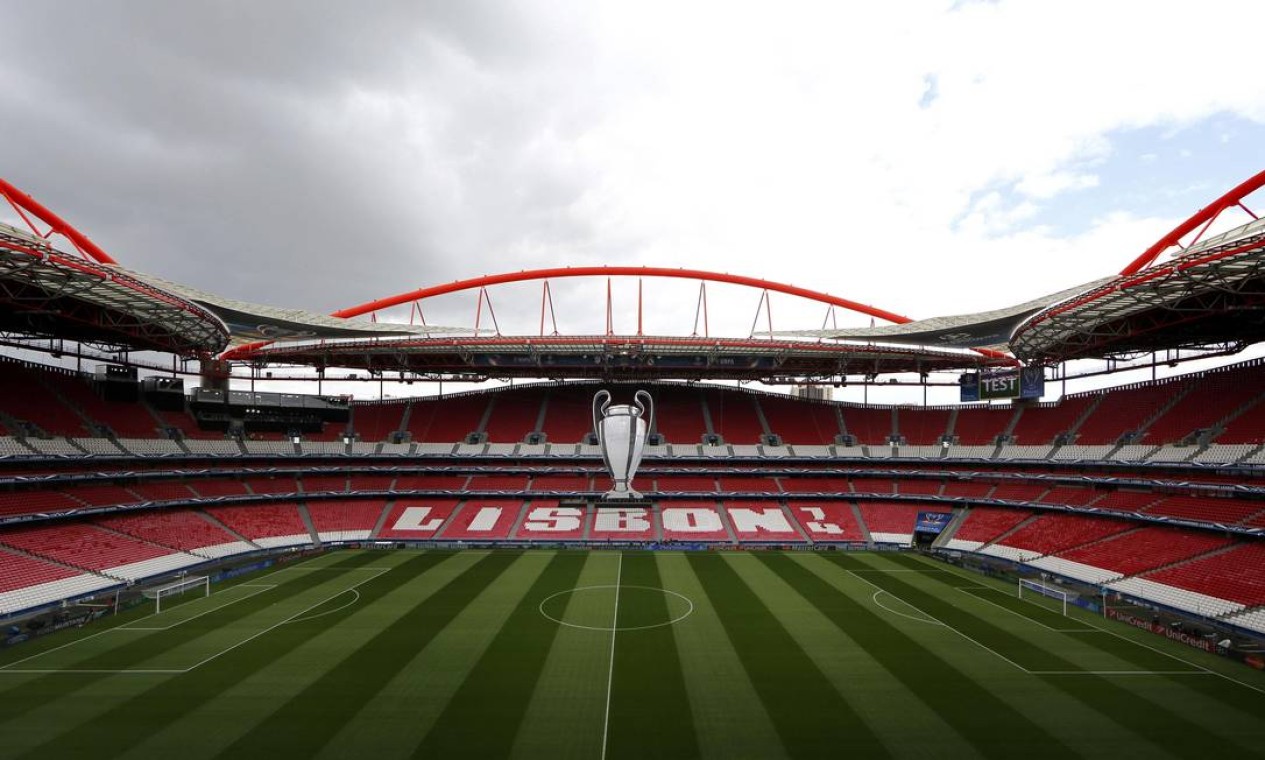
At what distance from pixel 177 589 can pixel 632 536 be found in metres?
27.7

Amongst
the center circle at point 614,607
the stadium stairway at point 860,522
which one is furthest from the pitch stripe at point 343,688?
the stadium stairway at point 860,522

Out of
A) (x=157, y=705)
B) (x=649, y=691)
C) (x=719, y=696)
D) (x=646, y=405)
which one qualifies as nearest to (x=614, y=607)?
(x=649, y=691)

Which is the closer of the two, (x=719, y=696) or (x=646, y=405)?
(x=719, y=696)

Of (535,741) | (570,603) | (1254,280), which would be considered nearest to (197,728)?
(535,741)

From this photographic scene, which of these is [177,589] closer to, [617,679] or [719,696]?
[617,679]

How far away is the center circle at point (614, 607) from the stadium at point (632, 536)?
27 cm

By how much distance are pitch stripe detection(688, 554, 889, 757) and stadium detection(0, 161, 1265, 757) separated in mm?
160

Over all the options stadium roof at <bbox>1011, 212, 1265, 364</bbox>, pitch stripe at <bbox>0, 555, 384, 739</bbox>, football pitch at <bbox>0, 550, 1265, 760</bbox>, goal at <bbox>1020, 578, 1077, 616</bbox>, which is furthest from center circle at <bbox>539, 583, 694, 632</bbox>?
stadium roof at <bbox>1011, 212, 1265, 364</bbox>

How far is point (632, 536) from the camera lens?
45281 millimetres

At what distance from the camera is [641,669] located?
20.1 m

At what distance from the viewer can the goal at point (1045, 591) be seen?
2865 cm

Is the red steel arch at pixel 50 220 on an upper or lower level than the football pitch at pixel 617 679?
upper

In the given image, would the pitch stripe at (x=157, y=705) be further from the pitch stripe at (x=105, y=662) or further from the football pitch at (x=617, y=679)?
the pitch stripe at (x=105, y=662)

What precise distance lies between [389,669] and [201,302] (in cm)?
2977
